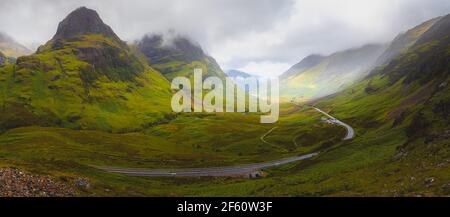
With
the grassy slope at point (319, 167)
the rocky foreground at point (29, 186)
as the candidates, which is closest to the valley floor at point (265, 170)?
the grassy slope at point (319, 167)

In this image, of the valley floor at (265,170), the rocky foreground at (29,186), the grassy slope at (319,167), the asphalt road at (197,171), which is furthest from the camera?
the asphalt road at (197,171)

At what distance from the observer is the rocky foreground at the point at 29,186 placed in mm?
52041

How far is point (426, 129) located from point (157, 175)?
79168 millimetres

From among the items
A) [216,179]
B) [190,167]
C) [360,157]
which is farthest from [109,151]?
[360,157]

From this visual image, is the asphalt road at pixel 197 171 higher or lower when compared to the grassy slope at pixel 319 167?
lower

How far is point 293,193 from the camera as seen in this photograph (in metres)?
72.9

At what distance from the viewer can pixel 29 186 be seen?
5522 cm

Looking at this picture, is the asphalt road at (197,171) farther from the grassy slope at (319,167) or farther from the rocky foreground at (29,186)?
the rocky foreground at (29,186)

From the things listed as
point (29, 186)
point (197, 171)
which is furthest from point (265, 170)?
point (29, 186)

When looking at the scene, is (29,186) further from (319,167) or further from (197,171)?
(197,171)

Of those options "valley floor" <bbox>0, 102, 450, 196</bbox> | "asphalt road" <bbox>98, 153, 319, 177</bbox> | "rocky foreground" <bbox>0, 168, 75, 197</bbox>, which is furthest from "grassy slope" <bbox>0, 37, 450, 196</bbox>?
"asphalt road" <bbox>98, 153, 319, 177</bbox>

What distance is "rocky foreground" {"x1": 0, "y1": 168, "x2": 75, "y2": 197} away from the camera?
52.0 metres

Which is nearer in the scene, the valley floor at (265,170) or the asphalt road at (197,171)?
the valley floor at (265,170)
